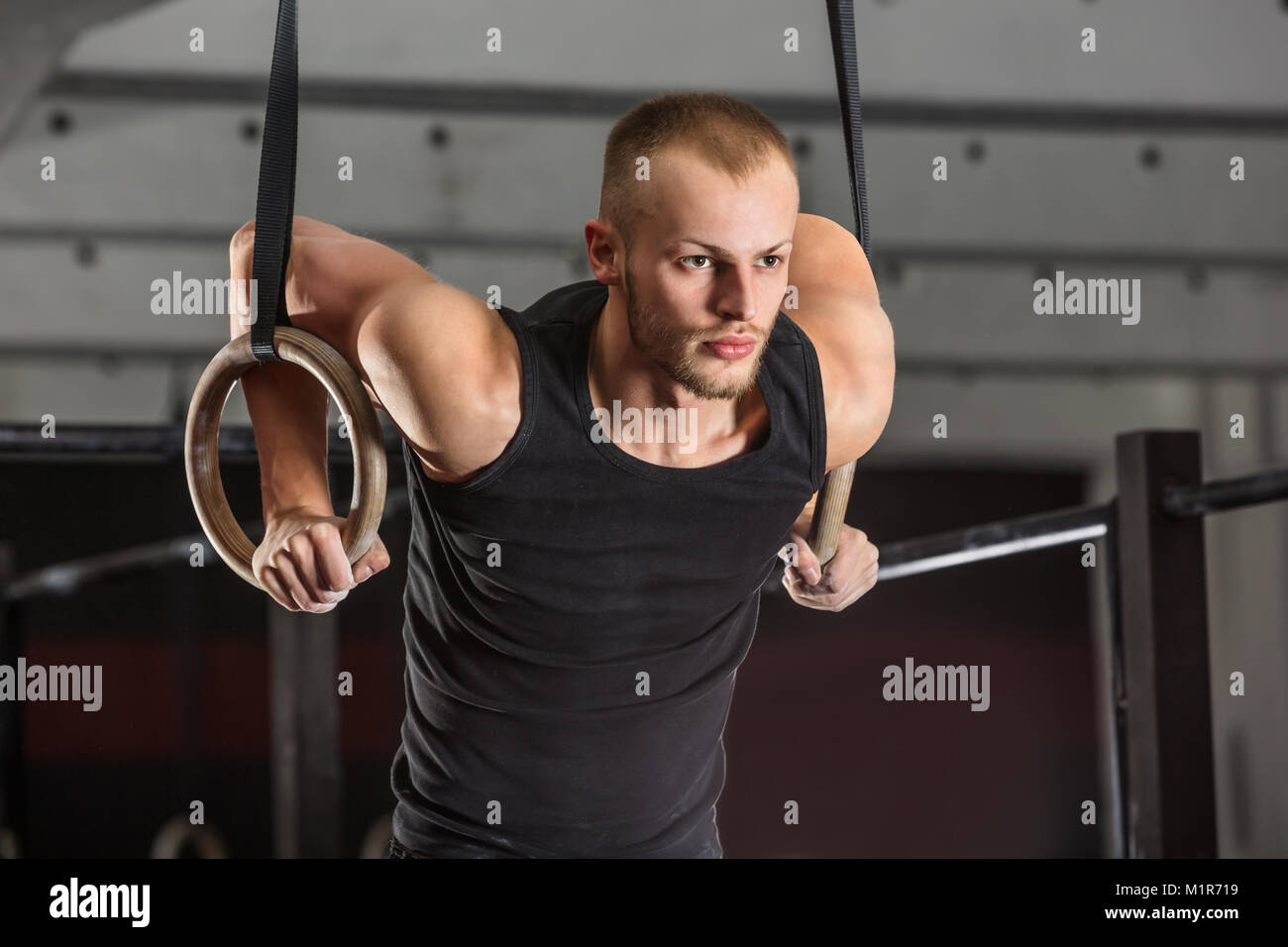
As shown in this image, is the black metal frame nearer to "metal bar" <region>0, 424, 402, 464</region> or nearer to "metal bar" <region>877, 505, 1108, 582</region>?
"metal bar" <region>877, 505, 1108, 582</region>

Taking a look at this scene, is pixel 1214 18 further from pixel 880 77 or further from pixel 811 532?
pixel 811 532

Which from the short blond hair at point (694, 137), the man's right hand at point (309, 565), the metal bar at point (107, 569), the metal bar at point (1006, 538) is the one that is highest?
the short blond hair at point (694, 137)

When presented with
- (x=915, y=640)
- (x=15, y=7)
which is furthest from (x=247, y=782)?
(x=15, y=7)

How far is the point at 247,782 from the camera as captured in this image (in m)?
3.52

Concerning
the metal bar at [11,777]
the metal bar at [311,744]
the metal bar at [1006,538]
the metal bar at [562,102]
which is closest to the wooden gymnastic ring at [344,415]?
the metal bar at [1006,538]

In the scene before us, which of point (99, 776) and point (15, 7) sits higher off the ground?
point (15, 7)

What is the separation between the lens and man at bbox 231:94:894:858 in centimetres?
60

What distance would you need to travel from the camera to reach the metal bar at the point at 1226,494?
70 cm

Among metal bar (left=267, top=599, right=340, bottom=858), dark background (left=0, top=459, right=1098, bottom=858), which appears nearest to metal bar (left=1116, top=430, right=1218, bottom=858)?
metal bar (left=267, top=599, right=340, bottom=858)

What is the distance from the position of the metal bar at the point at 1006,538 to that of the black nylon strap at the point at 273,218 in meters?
0.45

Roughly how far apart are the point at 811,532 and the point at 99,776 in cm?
322

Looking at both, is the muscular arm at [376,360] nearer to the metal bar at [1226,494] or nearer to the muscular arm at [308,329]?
the muscular arm at [308,329]

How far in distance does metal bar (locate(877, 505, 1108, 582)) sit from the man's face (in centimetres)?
29

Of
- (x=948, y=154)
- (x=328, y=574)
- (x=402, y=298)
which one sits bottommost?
(x=328, y=574)
